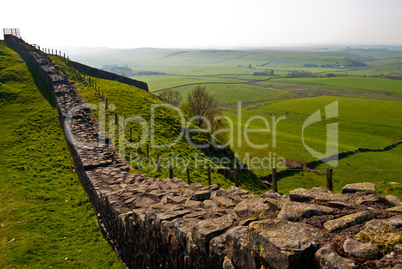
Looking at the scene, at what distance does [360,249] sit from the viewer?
4.11 m

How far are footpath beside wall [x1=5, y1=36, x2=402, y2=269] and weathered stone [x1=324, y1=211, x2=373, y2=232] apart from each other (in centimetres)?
2

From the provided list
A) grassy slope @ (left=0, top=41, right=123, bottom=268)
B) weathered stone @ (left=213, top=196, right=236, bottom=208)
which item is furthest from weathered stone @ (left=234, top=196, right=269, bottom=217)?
grassy slope @ (left=0, top=41, right=123, bottom=268)

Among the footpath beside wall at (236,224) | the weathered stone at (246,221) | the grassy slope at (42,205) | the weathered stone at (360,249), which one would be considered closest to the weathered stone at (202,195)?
the footpath beside wall at (236,224)

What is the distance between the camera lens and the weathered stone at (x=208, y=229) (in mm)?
5902

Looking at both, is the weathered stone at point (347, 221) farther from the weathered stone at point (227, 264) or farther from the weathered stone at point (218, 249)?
the weathered stone at point (218, 249)

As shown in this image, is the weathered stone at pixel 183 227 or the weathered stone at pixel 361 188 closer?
the weathered stone at pixel 183 227

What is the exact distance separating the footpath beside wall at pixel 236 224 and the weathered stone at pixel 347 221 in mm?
15

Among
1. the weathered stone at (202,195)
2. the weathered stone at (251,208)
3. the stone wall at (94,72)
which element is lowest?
the weathered stone at (202,195)

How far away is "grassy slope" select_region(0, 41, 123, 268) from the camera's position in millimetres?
11078

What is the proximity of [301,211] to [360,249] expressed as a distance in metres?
1.52

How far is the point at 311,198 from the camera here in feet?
21.5

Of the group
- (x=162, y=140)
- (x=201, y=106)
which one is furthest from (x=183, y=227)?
(x=201, y=106)

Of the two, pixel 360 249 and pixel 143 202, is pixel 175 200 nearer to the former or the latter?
pixel 143 202

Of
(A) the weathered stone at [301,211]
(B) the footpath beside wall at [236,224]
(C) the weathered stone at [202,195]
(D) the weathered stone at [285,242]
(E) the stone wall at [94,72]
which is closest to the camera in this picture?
(D) the weathered stone at [285,242]
